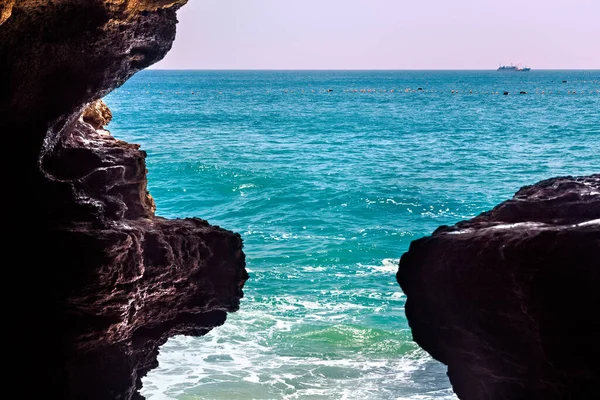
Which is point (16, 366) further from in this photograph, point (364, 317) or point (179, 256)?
point (364, 317)

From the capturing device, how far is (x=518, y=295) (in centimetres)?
721

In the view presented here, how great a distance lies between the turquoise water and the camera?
14766 millimetres

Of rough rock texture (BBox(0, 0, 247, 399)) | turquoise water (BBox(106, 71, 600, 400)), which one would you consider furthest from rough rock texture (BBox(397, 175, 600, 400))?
turquoise water (BBox(106, 71, 600, 400))

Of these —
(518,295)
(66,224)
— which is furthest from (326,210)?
(518,295)

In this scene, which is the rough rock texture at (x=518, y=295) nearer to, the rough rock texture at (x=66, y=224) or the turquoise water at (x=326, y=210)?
the rough rock texture at (x=66, y=224)

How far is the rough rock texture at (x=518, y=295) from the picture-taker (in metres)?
6.81

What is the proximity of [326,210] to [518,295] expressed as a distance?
22190 mm

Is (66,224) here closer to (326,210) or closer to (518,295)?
(518,295)

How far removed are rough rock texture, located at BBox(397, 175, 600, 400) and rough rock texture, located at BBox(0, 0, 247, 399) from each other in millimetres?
3964

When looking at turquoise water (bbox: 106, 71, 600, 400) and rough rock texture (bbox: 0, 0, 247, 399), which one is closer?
rough rock texture (bbox: 0, 0, 247, 399)

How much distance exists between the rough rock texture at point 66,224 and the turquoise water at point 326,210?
18.4 ft

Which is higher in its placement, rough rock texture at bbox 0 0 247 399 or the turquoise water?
rough rock texture at bbox 0 0 247 399

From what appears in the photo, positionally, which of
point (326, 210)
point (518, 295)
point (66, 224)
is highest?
point (66, 224)

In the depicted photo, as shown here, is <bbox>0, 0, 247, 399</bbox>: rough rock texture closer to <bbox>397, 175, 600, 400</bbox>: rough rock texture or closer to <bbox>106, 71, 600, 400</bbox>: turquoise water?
<bbox>397, 175, 600, 400</bbox>: rough rock texture
